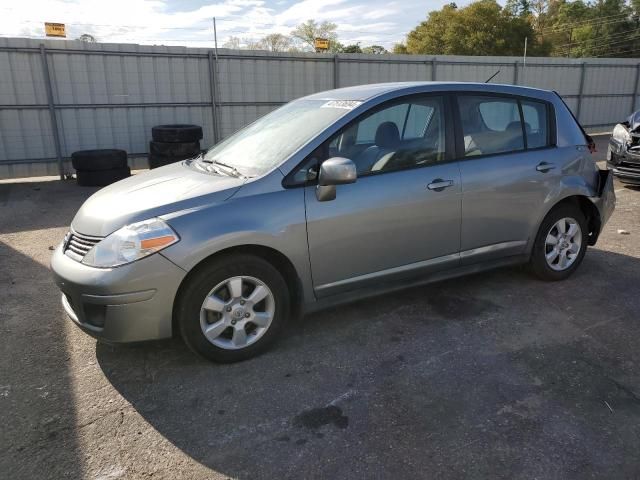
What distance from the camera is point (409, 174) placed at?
376 centimetres

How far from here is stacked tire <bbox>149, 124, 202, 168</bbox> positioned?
33.9ft

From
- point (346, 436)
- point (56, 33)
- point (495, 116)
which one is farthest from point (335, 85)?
point (346, 436)

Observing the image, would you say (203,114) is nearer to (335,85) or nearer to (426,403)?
(335,85)

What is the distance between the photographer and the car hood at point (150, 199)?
10.2 ft

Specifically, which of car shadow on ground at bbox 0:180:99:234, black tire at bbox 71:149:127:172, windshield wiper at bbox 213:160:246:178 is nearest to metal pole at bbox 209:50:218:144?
black tire at bbox 71:149:127:172

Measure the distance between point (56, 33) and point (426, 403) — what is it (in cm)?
1074

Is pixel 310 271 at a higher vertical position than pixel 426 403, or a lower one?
higher

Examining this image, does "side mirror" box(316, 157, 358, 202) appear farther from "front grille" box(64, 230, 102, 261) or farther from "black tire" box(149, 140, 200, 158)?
"black tire" box(149, 140, 200, 158)

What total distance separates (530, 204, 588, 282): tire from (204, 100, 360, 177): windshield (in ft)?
6.80

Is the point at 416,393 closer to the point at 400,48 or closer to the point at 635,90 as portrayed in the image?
the point at 635,90

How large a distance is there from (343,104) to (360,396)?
2.03 metres

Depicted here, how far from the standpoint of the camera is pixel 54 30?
411 inches

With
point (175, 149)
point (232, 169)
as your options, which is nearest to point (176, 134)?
point (175, 149)

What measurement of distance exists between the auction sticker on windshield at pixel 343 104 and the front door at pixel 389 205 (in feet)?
0.43
